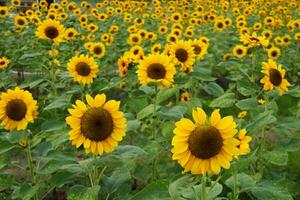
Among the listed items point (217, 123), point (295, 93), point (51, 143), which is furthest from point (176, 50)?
point (217, 123)

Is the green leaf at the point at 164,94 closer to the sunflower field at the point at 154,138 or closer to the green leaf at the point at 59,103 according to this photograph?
the sunflower field at the point at 154,138

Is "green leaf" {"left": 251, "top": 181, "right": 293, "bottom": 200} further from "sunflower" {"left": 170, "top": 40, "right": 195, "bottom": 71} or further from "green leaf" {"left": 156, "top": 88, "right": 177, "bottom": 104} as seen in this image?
"sunflower" {"left": 170, "top": 40, "right": 195, "bottom": 71}

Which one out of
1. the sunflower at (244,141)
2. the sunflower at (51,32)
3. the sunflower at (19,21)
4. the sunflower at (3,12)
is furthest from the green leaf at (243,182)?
the sunflower at (3,12)

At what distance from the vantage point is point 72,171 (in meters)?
2.69

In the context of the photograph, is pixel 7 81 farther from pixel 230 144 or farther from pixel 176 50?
pixel 230 144

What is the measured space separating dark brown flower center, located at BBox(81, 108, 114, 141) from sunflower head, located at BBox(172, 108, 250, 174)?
0.53 metres

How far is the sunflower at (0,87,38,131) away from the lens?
3.01 metres

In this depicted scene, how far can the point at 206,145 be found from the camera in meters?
2.11

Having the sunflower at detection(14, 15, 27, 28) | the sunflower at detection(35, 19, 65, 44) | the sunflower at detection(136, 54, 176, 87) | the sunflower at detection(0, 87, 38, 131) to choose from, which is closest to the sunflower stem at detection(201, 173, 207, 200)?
the sunflower at detection(0, 87, 38, 131)

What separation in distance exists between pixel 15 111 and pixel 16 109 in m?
0.01

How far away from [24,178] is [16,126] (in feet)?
5.82

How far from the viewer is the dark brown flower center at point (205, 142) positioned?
2102 mm

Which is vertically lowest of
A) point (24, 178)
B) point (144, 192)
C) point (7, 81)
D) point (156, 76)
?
point (24, 178)

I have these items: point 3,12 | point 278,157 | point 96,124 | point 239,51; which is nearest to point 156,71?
point 278,157
